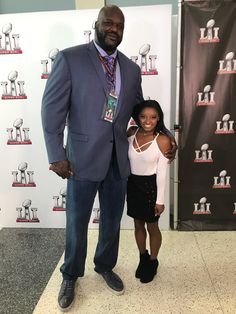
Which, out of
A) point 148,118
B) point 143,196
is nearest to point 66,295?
point 143,196

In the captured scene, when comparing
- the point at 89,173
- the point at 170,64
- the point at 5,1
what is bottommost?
the point at 89,173

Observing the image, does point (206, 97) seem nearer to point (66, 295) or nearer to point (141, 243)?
point (141, 243)

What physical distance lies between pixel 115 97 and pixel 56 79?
0.31 meters

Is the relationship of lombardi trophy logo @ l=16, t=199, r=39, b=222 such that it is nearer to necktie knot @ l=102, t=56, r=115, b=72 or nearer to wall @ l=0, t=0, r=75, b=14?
necktie knot @ l=102, t=56, r=115, b=72

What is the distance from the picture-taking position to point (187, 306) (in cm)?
171

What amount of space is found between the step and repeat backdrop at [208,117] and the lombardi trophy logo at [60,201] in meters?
1.01

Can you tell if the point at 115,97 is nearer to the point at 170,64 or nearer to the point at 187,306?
the point at 170,64

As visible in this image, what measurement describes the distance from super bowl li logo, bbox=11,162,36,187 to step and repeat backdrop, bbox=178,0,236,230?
1287 mm

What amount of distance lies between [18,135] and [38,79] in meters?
0.50

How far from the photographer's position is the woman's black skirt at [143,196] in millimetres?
1738

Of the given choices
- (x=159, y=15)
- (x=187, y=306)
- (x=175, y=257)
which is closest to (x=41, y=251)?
(x=175, y=257)

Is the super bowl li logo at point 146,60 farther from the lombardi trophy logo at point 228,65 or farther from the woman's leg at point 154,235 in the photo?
the woman's leg at point 154,235

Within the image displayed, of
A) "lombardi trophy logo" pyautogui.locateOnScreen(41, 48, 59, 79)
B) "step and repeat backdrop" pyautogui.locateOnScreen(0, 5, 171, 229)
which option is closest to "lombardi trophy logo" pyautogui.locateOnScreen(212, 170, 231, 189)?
"step and repeat backdrop" pyautogui.locateOnScreen(0, 5, 171, 229)

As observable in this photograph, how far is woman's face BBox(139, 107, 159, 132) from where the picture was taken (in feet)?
5.43
